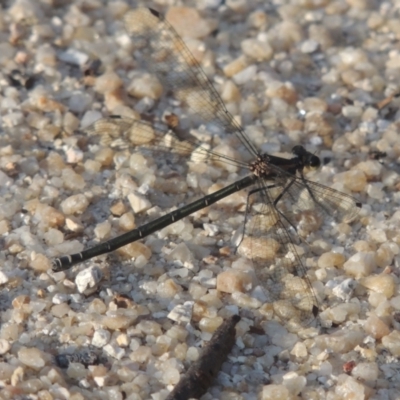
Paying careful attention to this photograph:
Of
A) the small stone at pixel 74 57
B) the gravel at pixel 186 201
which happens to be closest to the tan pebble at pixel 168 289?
the gravel at pixel 186 201

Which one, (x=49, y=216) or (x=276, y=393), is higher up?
(x=276, y=393)

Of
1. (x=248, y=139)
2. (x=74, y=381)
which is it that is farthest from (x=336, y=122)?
(x=74, y=381)

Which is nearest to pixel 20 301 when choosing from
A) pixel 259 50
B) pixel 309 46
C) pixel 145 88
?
pixel 145 88

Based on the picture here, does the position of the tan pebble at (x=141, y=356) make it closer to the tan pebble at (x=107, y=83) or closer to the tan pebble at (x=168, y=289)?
the tan pebble at (x=168, y=289)

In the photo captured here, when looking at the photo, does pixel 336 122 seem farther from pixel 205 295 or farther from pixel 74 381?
pixel 74 381

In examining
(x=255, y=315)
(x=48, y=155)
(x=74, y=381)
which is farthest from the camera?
(x=48, y=155)

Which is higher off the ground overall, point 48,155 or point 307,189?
point 307,189

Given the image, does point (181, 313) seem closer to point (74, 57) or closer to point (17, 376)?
point (17, 376)
